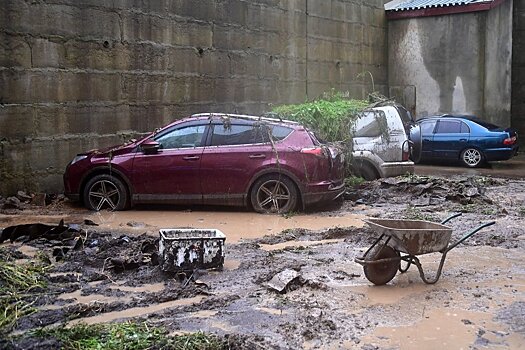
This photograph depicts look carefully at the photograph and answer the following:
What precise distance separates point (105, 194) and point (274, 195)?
2899 millimetres

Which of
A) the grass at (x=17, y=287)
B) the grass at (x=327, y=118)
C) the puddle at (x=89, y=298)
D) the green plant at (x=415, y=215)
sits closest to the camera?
the grass at (x=17, y=287)

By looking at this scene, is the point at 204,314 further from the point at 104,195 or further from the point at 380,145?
the point at 380,145

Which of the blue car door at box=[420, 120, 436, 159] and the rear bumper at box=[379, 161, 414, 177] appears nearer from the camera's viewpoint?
the rear bumper at box=[379, 161, 414, 177]

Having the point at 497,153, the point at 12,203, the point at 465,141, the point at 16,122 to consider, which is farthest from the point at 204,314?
the point at 497,153

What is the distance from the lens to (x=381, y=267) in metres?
6.43

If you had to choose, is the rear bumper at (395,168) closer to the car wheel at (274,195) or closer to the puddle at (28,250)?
the car wheel at (274,195)

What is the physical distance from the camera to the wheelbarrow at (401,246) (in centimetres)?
618

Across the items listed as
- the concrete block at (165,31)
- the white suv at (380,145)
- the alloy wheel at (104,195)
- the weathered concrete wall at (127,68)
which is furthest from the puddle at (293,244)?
the concrete block at (165,31)

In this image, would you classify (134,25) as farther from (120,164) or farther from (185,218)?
(185,218)

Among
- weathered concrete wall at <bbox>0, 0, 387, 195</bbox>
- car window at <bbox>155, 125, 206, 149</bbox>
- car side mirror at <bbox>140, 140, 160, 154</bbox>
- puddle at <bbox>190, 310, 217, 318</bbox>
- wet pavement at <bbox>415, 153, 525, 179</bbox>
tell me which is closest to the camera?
puddle at <bbox>190, 310, 217, 318</bbox>

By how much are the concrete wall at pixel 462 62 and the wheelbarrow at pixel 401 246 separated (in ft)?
53.1

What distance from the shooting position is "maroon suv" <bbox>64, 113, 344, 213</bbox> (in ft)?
34.4

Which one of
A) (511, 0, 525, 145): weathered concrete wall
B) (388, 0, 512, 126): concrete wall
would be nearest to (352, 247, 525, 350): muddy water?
(388, 0, 512, 126): concrete wall

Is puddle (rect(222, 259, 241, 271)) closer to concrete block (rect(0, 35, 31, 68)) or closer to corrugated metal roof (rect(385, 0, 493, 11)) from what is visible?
concrete block (rect(0, 35, 31, 68))
